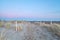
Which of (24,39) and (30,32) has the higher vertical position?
(30,32)

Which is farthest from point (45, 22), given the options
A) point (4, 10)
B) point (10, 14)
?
point (4, 10)

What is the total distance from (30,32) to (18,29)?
209mm

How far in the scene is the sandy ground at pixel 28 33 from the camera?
5.73 feet

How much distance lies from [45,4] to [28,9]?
0.99ft

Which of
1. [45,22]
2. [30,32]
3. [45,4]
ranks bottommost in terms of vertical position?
[30,32]

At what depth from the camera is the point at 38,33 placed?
1.78 metres

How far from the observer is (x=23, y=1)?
1.78 m

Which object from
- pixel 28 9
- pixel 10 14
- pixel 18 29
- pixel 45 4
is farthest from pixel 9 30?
pixel 45 4

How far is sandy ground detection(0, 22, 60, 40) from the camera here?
1.75 m

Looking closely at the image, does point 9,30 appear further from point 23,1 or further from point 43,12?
point 43,12

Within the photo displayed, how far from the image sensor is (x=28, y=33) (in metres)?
1.76

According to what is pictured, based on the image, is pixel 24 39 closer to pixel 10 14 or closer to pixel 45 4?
pixel 10 14

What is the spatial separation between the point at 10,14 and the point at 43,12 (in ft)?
1.84

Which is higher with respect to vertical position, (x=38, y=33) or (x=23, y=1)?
(x=23, y=1)
